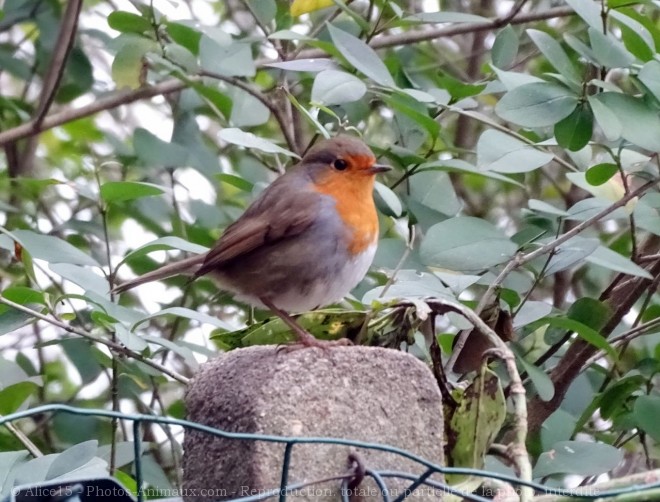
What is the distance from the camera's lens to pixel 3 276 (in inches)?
134

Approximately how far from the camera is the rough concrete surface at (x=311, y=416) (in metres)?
1.34

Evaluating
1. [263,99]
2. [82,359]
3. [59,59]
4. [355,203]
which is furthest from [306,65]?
[59,59]

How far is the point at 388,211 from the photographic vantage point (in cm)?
254

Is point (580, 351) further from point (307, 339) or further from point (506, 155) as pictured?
point (307, 339)

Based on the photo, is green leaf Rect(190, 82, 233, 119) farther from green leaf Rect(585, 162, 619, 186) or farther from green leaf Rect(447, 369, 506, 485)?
green leaf Rect(447, 369, 506, 485)

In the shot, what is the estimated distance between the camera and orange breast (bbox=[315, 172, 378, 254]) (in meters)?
2.53

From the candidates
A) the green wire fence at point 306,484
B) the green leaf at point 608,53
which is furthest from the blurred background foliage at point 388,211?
the green wire fence at point 306,484

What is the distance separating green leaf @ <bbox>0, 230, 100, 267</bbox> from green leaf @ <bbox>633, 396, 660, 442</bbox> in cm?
120

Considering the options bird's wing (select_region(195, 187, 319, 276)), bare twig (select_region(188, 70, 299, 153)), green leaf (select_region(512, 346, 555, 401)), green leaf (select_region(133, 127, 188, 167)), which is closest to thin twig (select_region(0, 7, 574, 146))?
green leaf (select_region(133, 127, 188, 167))

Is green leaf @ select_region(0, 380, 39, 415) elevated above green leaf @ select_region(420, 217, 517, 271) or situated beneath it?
situated beneath

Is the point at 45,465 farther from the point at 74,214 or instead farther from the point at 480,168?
the point at 74,214

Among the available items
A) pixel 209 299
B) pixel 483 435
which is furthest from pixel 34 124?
pixel 483 435

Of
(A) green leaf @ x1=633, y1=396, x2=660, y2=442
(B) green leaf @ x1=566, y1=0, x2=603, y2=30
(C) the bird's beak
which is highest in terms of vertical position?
(B) green leaf @ x1=566, y1=0, x2=603, y2=30

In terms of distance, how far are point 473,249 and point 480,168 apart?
0.18 meters
